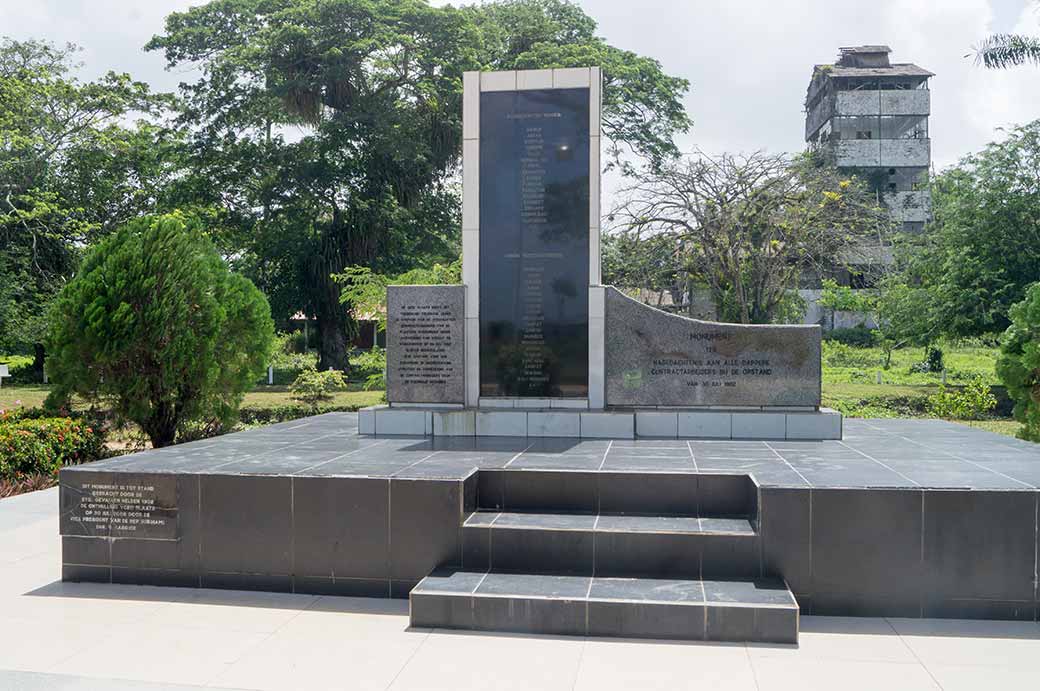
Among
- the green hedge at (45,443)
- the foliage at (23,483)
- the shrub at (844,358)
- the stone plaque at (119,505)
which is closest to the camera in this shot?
the stone plaque at (119,505)

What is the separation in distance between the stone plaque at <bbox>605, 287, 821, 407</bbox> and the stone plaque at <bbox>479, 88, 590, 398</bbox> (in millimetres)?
351

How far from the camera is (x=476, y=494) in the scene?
6.27 metres

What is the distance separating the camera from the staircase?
494 centimetres

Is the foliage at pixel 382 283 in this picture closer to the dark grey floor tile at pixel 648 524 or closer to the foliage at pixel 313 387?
A: the foliage at pixel 313 387

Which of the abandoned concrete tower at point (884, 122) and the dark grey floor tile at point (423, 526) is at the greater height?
the abandoned concrete tower at point (884, 122)

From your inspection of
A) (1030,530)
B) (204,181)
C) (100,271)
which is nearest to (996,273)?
(1030,530)

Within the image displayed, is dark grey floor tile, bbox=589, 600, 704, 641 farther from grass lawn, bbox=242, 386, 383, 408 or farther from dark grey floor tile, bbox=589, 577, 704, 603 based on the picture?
grass lawn, bbox=242, 386, 383, 408

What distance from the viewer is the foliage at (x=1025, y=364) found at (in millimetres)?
11219

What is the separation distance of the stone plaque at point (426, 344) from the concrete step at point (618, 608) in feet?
11.9

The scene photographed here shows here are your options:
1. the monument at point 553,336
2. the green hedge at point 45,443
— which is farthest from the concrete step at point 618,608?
the green hedge at point 45,443

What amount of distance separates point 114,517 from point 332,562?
1.65 metres

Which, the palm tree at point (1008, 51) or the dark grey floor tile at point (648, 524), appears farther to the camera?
the palm tree at point (1008, 51)

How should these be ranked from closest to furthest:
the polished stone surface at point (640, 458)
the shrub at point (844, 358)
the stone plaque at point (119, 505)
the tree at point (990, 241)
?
the polished stone surface at point (640, 458)
the stone plaque at point (119, 505)
the tree at point (990, 241)
the shrub at point (844, 358)

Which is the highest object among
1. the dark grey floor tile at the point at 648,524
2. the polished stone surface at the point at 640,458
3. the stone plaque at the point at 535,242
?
the stone plaque at the point at 535,242
